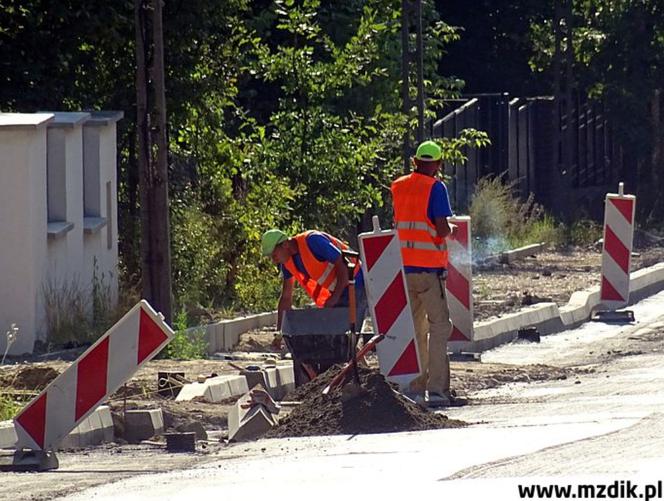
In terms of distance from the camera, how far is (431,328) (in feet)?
41.5

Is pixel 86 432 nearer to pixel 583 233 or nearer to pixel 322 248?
pixel 322 248

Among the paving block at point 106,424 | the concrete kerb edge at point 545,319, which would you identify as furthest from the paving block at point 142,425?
the concrete kerb edge at point 545,319

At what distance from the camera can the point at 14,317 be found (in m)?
15.5

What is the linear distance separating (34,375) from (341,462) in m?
4.41

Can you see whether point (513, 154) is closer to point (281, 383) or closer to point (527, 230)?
point (527, 230)

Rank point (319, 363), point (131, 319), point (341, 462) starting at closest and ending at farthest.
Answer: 1. point (341, 462)
2. point (131, 319)
3. point (319, 363)

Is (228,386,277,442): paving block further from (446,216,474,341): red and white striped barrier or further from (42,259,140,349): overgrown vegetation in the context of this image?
(42,259,140,349): overgrown vegetation

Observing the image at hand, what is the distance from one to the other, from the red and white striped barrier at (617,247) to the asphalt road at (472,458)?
669 cm

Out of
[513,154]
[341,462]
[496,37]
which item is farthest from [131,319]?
[496,37]

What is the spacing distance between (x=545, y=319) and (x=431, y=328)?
241 inches

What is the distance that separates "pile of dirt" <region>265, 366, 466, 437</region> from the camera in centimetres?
1075

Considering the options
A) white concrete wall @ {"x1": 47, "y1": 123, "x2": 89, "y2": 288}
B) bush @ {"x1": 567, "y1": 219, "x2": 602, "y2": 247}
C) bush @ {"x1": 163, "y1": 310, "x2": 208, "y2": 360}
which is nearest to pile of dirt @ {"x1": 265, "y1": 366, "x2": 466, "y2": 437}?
bush @ {"x1": 163, "y1": 310, "x2": 208, "y2": 360}

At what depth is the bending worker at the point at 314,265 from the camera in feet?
42.8

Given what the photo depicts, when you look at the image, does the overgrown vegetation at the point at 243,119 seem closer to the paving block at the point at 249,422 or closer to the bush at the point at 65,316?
the bush at the point at 65,316
